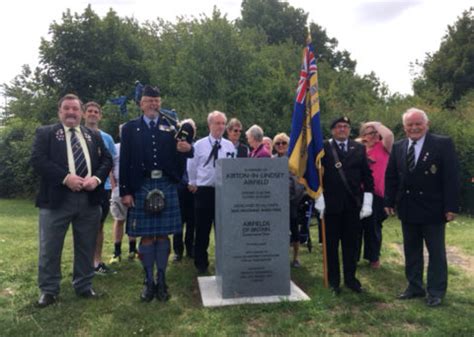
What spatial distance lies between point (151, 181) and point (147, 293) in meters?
1.23

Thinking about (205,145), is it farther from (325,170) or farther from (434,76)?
(434,76)

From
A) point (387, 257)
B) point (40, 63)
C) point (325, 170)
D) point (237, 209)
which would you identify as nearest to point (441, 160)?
point (325, 170)

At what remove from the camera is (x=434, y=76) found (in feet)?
103

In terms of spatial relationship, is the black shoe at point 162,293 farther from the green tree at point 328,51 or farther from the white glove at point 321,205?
the green tree at point 328,51

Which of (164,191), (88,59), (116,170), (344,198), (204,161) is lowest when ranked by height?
(344,198)

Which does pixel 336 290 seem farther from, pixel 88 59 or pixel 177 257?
pixel 88 59

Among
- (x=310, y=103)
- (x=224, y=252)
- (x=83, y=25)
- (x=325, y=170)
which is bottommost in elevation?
(x=224, y=252)

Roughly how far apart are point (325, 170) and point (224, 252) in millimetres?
1553

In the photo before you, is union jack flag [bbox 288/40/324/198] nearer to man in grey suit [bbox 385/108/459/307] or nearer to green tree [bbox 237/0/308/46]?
man in grey suit [bbox 385/108/459/307]

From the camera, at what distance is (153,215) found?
4.96 m

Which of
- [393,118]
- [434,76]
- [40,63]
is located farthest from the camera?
[434,76]

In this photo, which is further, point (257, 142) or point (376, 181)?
point (376, 181)

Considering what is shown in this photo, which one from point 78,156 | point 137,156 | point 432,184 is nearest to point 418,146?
point 432,184

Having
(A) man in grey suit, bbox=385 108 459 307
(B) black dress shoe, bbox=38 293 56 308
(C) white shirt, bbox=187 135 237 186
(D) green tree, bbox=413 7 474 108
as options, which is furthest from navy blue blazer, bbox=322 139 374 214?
(D) green tree, bbox=413 7 474 108
